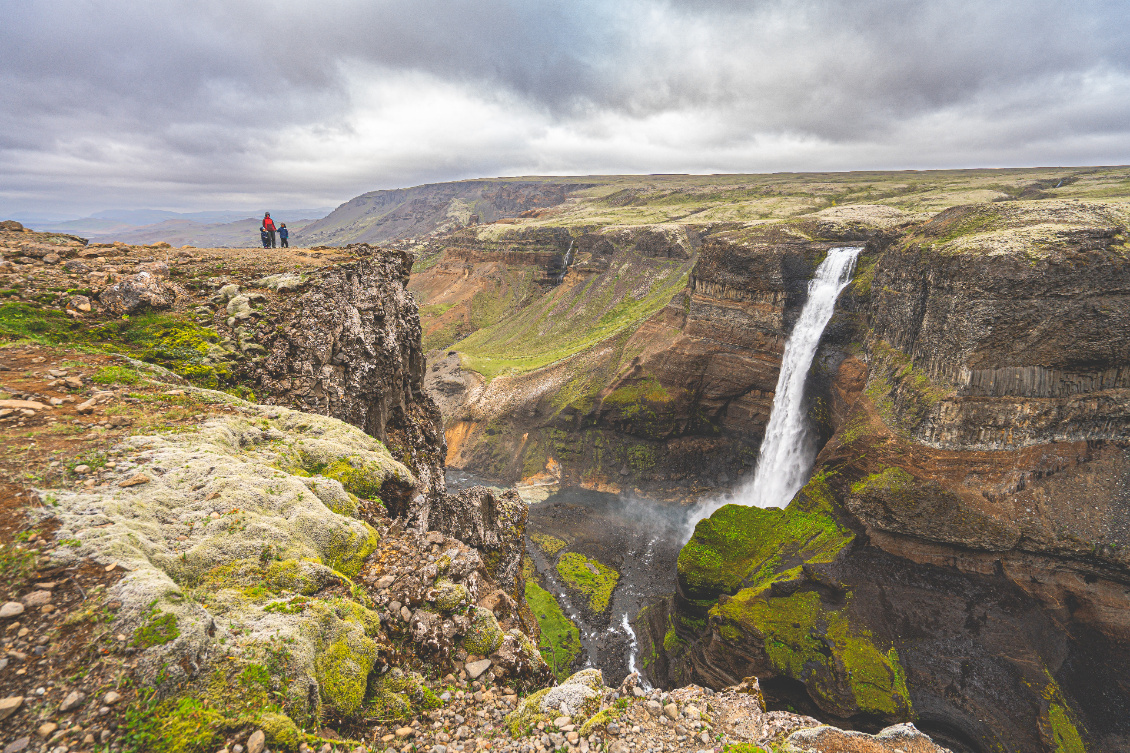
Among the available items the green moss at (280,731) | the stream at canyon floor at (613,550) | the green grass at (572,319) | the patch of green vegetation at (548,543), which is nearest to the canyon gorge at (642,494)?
the green moss at (280,731)

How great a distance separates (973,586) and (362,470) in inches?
1040

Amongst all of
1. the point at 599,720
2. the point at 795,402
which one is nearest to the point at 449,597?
the point at 599,720

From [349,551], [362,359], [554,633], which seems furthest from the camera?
[554,633]

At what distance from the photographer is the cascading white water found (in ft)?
122

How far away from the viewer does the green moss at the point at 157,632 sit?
4.85 metres

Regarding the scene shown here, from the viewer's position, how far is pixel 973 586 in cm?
2120

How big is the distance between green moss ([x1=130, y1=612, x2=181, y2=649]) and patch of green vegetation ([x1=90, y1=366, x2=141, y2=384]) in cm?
671

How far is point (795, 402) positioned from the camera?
38.5 meters

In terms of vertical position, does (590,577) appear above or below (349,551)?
below

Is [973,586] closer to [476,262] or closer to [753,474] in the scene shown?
[753,474]

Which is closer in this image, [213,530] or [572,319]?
[213,530]

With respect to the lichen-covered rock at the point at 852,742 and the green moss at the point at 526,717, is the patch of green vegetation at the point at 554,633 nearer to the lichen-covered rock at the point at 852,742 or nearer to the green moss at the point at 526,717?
the lichen-covered rock at the point at 852,742

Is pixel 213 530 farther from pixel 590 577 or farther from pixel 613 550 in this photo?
pixel 613 550

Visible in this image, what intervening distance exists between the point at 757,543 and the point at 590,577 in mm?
12464
